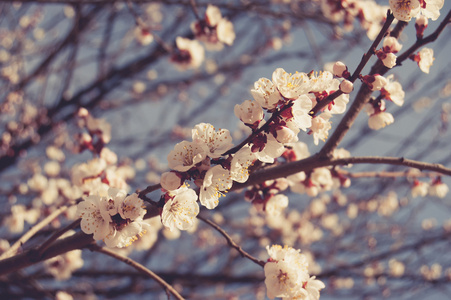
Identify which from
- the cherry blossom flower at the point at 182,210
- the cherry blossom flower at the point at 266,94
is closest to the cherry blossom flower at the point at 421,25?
the cherry blossom flower at the point at 266,94

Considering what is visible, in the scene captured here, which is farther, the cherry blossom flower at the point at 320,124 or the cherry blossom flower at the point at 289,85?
the cherry blossom flower at the point at 320,124

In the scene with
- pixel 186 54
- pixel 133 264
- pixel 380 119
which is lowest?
pixel 133 264

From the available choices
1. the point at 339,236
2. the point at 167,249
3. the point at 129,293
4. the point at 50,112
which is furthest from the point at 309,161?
the point at 167,249

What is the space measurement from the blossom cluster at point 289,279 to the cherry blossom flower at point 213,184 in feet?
1.32

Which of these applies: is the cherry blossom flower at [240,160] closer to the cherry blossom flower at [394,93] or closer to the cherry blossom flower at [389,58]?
the cherry blossom flower at [389,58]

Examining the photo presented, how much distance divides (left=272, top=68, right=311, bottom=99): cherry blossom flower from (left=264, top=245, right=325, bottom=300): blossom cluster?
715 mm

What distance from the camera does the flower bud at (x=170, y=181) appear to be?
1232 mm

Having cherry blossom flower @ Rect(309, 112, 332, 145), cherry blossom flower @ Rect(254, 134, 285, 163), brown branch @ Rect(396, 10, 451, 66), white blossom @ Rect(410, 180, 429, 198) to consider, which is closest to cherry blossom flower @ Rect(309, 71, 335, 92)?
cherry blossom flower @ Rect(309, 112, 332, 145)

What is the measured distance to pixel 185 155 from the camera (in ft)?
4.32

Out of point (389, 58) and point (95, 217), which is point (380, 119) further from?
point (95, 217)

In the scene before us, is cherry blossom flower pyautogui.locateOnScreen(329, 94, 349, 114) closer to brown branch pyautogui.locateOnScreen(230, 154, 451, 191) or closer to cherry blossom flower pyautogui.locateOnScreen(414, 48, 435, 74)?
brown branch pyautogui.locateOnScreen(230, 154, 451, 191)

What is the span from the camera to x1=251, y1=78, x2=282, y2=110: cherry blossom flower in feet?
4.00

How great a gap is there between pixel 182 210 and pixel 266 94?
1.91 ft

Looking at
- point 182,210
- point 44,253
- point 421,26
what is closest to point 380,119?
point 421,26
